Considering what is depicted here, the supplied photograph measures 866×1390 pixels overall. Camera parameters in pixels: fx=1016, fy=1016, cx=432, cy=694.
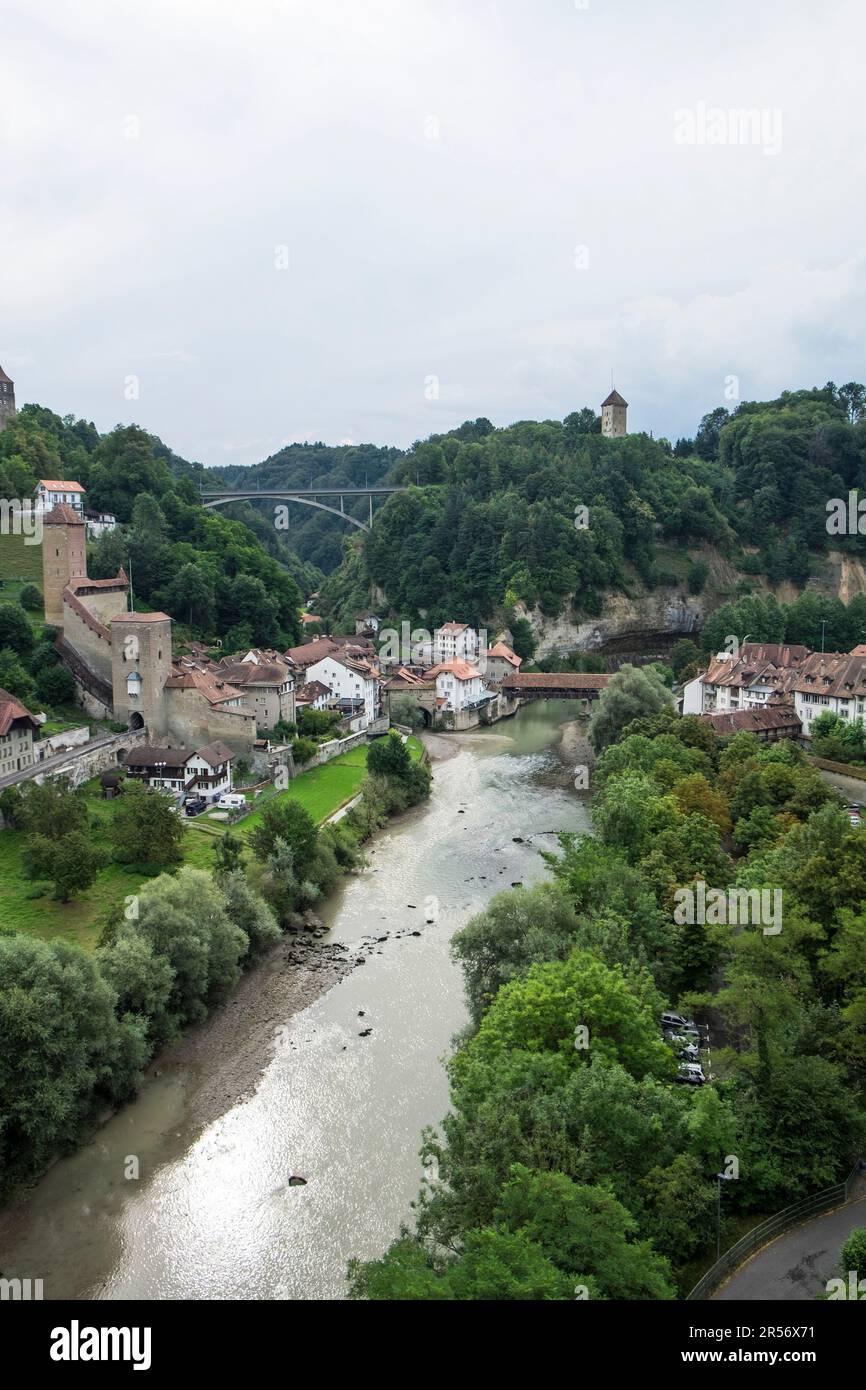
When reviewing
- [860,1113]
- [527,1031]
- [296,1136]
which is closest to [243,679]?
[296,1136]

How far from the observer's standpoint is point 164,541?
185 feet

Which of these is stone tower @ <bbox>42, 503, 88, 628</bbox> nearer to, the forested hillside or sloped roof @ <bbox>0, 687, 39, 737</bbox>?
the forested hillside

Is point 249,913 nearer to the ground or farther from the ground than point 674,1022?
farther from the ground

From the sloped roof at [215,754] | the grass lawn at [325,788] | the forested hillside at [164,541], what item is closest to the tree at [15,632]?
the sloped roof at [215,754]

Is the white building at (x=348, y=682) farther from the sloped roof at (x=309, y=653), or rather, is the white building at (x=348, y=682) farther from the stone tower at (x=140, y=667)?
the stone tower at (x=140, y=667)

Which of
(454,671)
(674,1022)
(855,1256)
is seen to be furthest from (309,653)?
(855,1256)

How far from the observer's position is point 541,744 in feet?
171

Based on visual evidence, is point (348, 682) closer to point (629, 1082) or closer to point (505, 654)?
point (505, 654)

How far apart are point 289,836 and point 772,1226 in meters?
17.6

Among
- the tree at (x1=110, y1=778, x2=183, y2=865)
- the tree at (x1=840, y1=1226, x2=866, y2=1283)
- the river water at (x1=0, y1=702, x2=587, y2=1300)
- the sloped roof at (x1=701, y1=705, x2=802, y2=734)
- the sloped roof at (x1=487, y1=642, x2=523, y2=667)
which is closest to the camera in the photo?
the tree at (x1=840, y1=1226, x2=866, y2=1283)

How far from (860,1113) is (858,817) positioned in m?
17.8

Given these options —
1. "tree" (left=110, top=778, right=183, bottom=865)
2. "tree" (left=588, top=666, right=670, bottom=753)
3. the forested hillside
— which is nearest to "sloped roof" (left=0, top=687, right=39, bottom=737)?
"tree" (left=110, top=778, right=183, bottom=865)

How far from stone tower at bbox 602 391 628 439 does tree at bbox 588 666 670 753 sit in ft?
170

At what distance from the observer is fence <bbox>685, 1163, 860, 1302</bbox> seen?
12.6 meters
